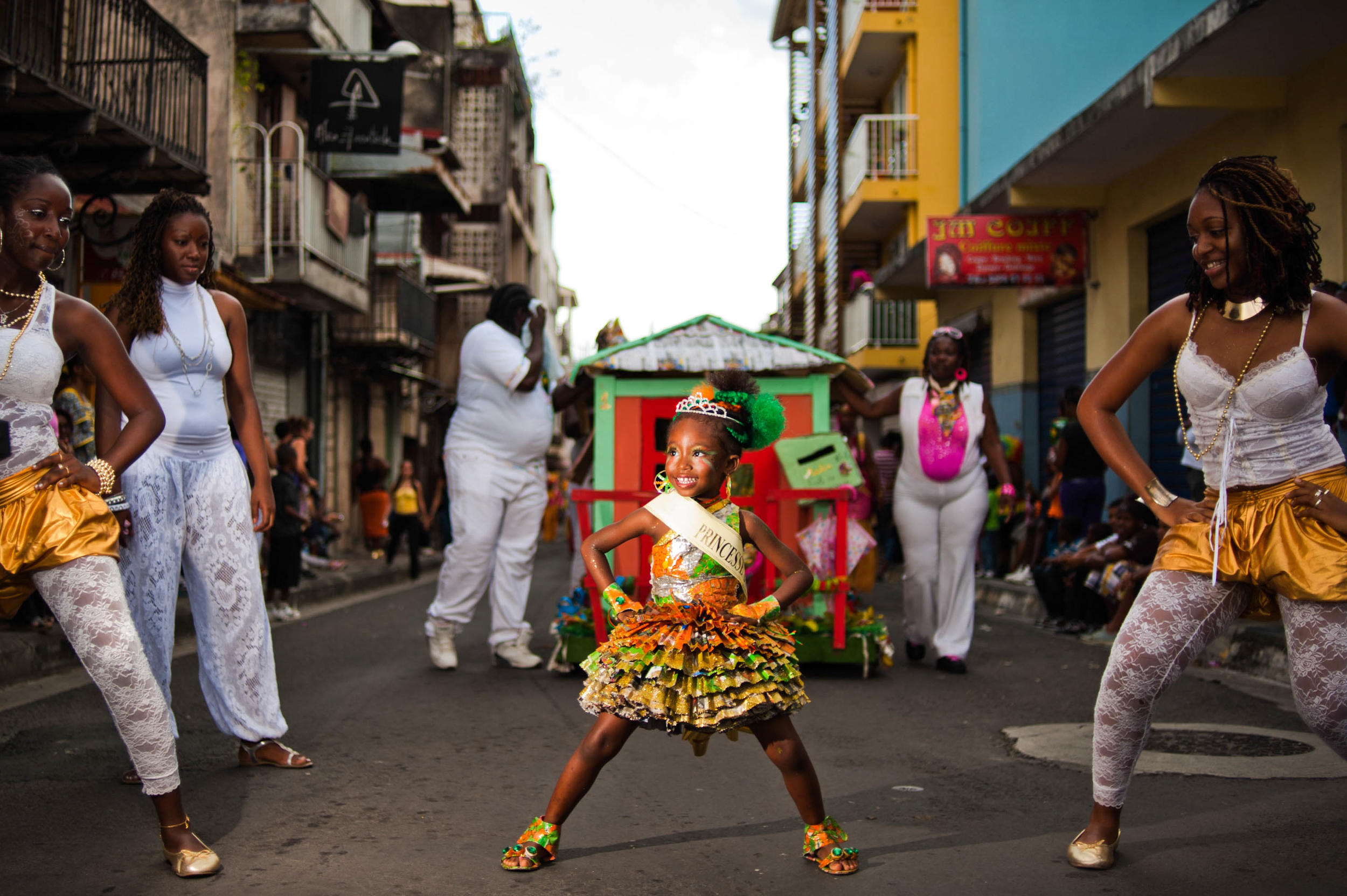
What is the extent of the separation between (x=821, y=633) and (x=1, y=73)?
7302 millimetres

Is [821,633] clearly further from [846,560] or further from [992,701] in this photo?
[992,701]

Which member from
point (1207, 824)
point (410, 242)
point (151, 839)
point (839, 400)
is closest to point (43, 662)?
point (151, 839)

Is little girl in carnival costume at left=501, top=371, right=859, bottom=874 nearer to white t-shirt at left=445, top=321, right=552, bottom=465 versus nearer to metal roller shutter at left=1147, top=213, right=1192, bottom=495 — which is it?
white t-shirt at left=445, top=321, right=552, bottom=465

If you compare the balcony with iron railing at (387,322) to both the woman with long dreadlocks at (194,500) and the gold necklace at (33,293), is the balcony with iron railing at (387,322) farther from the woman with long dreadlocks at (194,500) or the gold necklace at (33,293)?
the gold necklace at (33,293)

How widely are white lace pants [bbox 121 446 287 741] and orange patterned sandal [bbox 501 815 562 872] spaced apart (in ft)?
5.11

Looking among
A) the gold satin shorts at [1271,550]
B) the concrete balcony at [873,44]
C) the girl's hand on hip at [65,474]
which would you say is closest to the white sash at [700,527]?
the gold satin shorts at [1271,550]

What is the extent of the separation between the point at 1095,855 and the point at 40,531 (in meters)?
2.98

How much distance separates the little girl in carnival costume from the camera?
3443 mm

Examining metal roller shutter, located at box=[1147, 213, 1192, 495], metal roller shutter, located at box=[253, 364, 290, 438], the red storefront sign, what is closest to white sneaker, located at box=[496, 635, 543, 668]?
metal roller shutter, located at box=[1147, 213, 1192, 495]

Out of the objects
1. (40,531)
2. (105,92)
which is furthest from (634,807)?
(105,92)

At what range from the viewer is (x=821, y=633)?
23.6 ft

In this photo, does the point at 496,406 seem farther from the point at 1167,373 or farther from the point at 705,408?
the point at 1167,373

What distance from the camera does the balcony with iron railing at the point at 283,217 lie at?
60.0 feet

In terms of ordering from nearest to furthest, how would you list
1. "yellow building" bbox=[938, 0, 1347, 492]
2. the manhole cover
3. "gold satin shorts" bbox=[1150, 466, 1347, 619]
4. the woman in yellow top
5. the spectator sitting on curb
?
"gold satin shorts" bbox=[1150, 466, 1347, 619] → the manhole cover → the spectator sitting on curb → "yellow building" bbox=[938, 0, 1347, 492] → the woman in yellow top
